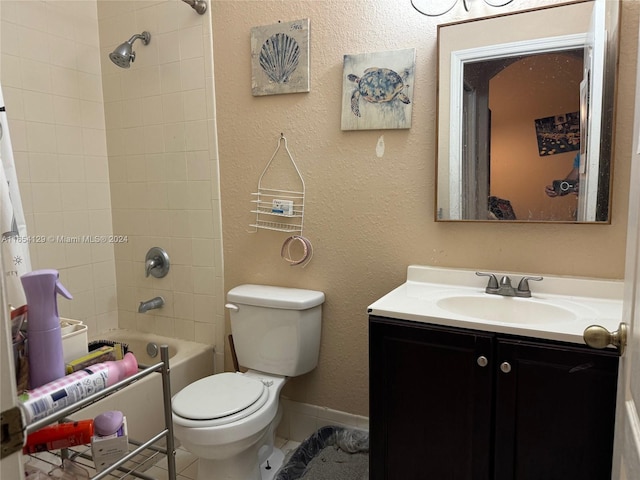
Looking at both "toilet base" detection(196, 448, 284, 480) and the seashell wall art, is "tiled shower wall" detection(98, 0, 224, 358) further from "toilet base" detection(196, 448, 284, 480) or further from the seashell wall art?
"toilet base" detection(196, 448, 284, 480)

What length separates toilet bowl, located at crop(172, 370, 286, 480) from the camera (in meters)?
1.63

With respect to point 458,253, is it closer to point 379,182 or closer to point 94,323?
point 379,182

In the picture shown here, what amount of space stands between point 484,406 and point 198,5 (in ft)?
6.92

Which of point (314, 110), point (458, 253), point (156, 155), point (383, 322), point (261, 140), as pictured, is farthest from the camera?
point (156, 155)

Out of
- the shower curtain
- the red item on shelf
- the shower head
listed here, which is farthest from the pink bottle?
the shower head

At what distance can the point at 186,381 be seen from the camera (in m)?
2.24

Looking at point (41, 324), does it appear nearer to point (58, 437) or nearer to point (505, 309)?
point (58, 437)

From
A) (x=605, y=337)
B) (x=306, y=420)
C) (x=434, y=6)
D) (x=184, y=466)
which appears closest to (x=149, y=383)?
(x=184, y=466)

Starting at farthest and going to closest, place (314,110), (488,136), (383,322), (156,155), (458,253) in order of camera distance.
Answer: (156,155) < (314,110) < (458,253) < (488,136) < (383,322)

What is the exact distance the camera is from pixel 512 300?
1636 mm

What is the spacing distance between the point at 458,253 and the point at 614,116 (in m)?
0.71

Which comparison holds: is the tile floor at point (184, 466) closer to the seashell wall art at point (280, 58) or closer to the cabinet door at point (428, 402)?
the cabinet door at point (428, 402)

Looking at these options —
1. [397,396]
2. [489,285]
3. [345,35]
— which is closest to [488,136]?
[489,285]

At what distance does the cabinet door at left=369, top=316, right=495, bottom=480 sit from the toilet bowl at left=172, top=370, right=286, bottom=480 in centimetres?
47
